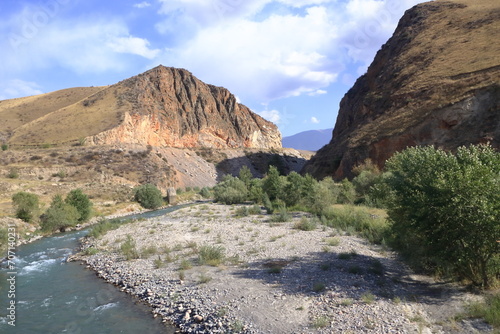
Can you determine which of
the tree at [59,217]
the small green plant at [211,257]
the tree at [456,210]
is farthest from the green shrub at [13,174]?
the tree at [456,210]

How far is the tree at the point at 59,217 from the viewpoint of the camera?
29688mm

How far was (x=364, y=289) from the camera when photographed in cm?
1076

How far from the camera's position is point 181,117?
10888 cm

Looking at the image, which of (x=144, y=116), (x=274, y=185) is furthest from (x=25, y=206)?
(x=144, y=116)

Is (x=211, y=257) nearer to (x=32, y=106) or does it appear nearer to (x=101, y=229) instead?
(x=101, y=229)

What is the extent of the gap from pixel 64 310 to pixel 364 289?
33.9ft

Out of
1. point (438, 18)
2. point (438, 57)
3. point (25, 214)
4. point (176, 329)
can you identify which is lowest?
point (176, 329)

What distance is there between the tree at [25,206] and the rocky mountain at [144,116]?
4622cm

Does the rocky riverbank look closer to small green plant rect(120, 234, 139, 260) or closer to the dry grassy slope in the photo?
small green plant rect(120, 234, 139, 260)

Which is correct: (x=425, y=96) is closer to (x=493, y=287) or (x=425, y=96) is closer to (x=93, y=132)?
(x=493, y=287)

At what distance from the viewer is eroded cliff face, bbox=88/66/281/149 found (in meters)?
89.7

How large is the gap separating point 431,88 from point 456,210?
4398 centimetres

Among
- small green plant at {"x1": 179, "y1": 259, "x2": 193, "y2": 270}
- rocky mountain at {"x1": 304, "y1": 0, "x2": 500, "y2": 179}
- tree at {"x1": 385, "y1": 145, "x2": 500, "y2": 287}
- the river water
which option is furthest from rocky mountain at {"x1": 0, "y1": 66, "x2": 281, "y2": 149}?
tree at {"x1": 385, "y1": 145, "x2": 500, "y2": 287}

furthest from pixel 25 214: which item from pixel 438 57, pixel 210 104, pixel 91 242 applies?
pixel 210 104
